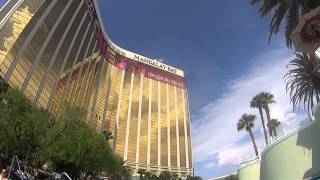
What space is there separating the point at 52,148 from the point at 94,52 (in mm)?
100663

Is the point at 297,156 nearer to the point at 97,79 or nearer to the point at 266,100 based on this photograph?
the point at 266,100

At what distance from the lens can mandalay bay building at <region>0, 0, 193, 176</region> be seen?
277 ft

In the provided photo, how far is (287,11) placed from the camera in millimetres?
32875

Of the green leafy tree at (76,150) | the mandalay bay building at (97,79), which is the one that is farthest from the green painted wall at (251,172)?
the mandalay bay building at (97,79)

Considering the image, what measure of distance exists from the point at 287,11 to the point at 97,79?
360 ft

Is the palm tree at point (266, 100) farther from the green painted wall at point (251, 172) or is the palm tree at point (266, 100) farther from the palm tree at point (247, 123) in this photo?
the green painted wall at point (251, 172)

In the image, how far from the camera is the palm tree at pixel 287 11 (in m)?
30.8

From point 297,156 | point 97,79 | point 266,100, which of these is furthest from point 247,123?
point 297,156

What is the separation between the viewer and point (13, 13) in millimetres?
81875

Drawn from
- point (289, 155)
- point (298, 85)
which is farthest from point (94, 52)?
point (289, 155)

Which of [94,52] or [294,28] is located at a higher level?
[94,52]

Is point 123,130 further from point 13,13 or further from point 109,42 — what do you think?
point 13,13

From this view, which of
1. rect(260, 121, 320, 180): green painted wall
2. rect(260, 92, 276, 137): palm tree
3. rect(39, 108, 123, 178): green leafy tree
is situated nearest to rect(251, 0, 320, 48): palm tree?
rect(260, 121, 320, 180): green painted wall

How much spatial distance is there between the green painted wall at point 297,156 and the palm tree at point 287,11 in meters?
7.69
